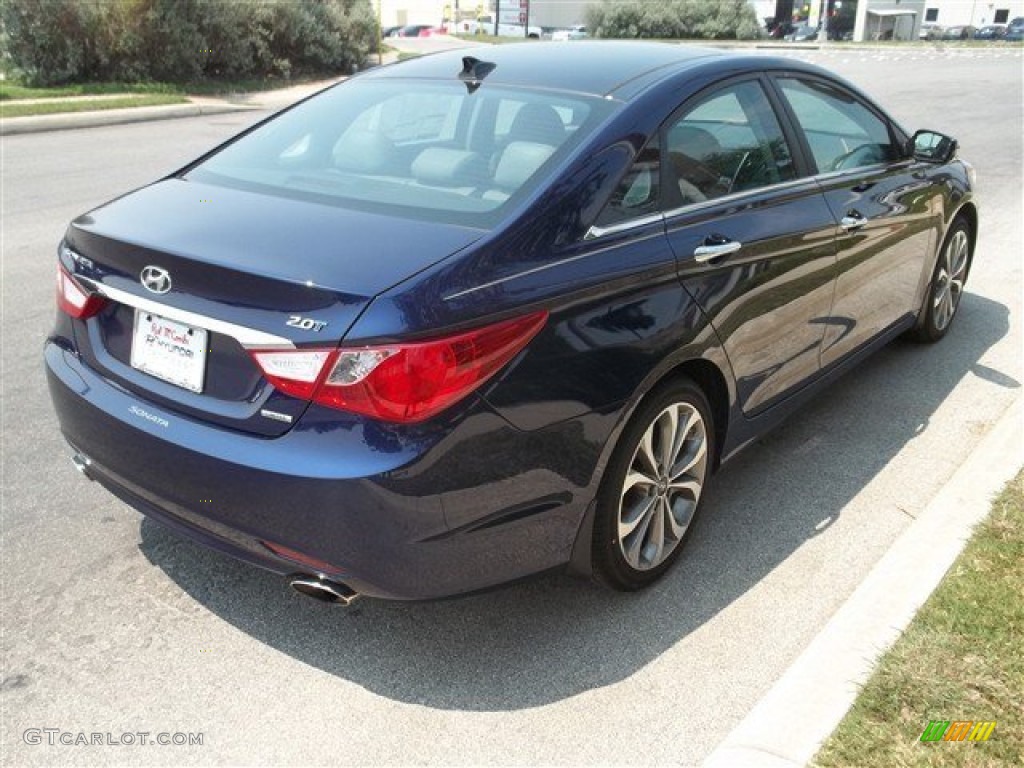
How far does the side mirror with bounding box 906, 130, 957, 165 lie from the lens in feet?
16.3

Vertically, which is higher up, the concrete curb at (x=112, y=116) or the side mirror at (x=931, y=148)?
the side mirror at (x=931, y=148)

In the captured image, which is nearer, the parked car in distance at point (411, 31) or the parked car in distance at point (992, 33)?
the parked car in distance at point (411, 31)

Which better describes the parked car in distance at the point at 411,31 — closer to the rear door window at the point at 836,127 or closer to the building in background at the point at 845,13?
the building in background at the point at 845,13

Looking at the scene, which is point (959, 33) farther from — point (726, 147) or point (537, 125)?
point (537, 125)

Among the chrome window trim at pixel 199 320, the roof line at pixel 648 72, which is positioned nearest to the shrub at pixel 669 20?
the roof line at pixel 648 72

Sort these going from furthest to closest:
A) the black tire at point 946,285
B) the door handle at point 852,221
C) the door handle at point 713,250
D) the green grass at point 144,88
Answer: the green grass at point 144,88
the black tire at point 946,285
the door handle at point 852,221
the door handle at point 713,250

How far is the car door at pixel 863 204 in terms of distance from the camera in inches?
162

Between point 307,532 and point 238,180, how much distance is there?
4.52 ft

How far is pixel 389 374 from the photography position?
243cm

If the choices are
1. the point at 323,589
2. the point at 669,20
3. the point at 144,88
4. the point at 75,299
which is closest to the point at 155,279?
the point at 75,299

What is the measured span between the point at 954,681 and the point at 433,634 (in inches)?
60.1

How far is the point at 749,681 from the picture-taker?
2.90 m

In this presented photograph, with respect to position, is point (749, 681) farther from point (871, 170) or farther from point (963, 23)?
point (963, 23)

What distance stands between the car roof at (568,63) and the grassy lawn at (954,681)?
6.51 ft
